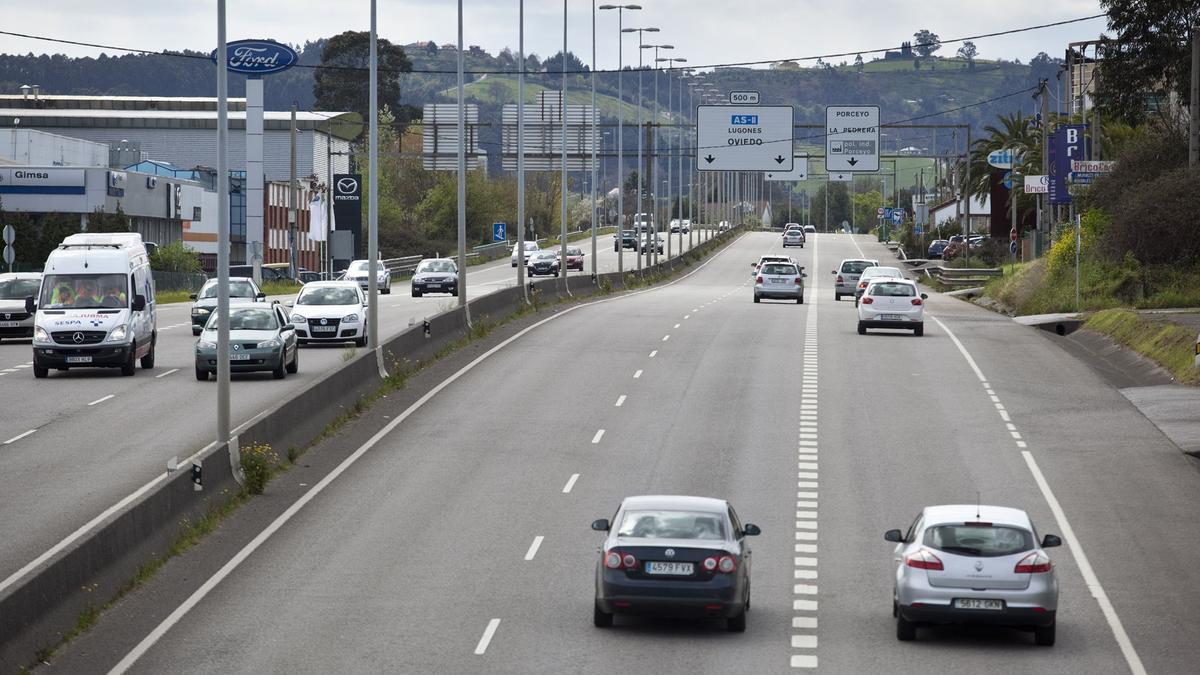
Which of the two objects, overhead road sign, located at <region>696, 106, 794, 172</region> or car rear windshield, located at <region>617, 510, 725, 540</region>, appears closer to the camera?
car rear windshield, located at <region>617, 510, 725, 540</region>

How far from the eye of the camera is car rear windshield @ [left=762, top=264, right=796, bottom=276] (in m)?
66.7

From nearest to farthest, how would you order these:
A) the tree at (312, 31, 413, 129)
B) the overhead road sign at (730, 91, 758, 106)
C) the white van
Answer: the white van
the overhead road sign at (730, 91, 758, 106)
the tree at (312, 31, 413, 129)

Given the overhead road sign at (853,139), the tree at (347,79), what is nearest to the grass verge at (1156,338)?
the overhead road sign at (853,139)

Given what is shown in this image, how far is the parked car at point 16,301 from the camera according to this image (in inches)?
1908

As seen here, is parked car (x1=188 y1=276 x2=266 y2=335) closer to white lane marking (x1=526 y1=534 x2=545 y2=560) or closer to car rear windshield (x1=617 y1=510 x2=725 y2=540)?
white lane marking (x1=526 y1=534 x2=545 y2=560)

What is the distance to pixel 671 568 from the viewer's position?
17734mm

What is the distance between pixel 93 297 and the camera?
39.2 metres

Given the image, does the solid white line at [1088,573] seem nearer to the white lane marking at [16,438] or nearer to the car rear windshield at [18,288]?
the white lane marking at [16,438]

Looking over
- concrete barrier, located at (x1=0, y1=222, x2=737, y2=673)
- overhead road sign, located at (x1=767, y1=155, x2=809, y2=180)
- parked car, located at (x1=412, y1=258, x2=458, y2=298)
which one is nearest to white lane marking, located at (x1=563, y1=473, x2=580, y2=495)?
concrete barrier, located at (x1=0, y1=222, x2=737, y2=673)

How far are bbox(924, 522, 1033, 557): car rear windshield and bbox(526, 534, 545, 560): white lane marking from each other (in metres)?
6.30

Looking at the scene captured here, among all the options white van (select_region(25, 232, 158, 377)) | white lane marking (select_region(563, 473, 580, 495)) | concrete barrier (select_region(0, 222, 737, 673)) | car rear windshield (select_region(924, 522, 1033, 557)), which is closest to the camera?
concrete barrier (select_region(0, 222, 737, 673))

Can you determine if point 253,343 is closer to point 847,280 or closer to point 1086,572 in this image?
point 1086,572

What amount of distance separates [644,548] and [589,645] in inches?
44.1

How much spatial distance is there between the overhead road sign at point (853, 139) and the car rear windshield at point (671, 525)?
62761 mm
